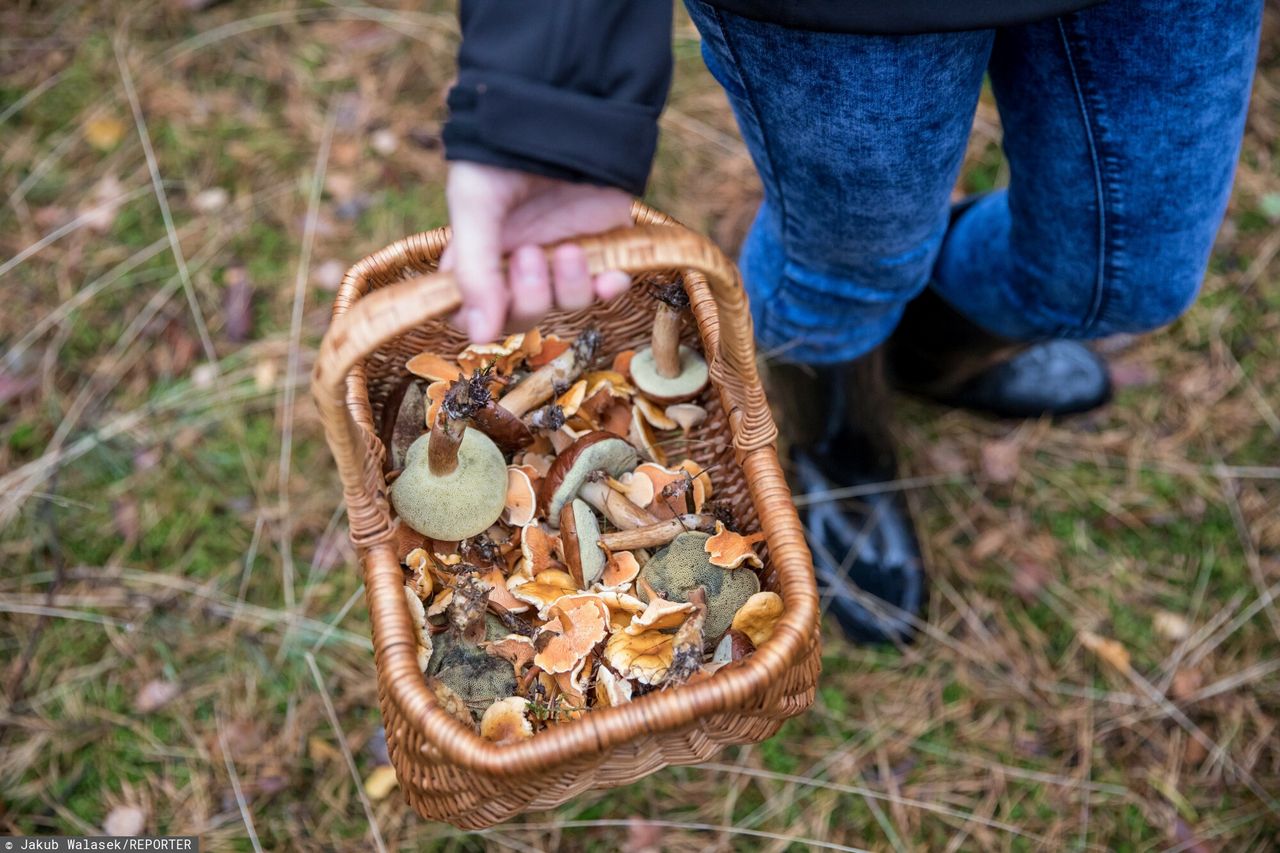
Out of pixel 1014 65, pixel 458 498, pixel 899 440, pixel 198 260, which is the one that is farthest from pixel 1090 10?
pixel 198 260

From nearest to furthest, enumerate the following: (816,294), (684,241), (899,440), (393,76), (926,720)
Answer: (684,241), (816,294), (926,720), (899,440), (393,76)

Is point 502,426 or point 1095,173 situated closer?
point 1095,173

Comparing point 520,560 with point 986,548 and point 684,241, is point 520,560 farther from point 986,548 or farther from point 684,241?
point 986,548

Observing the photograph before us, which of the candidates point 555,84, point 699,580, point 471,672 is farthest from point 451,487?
point 555,84

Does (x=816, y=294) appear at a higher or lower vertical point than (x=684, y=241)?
lower

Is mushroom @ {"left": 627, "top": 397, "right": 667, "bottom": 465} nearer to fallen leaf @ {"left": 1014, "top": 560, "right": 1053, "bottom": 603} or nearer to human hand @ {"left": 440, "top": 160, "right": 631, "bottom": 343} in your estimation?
human hand @ {"left": 440, "top": 160, "right": 631, "bottom": 343}

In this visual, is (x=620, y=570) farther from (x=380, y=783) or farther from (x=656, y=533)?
(x=380, y=783)
